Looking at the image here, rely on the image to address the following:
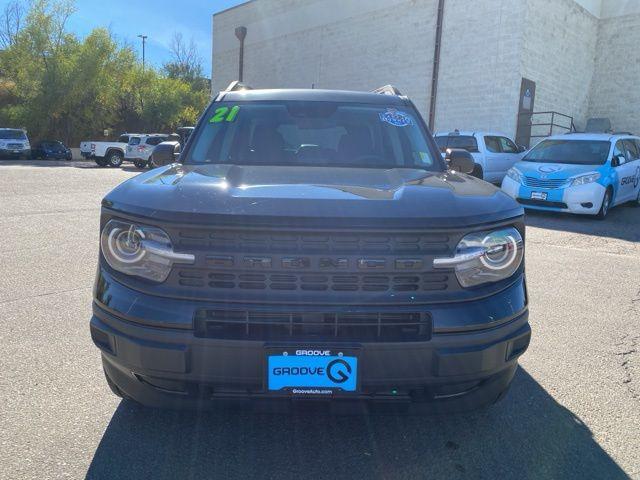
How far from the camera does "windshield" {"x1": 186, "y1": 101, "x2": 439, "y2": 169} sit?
3.41 metres

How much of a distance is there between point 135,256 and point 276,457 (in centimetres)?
111

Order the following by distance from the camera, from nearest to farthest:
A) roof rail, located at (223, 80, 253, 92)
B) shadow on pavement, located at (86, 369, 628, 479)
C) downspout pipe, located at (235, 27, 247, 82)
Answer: shadow on pavement, located at (86, 369, 628, 479) → roof rail, located at (223, 80, 253, 92) → downspout pipe, located at (235, 27, 247, 82)

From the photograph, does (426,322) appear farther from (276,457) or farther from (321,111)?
(321,111)

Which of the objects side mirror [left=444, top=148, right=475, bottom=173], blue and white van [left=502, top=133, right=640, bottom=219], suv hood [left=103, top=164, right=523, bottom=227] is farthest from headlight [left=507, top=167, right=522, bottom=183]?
suv hood [left=103, top=164, right=523, bottom=227]

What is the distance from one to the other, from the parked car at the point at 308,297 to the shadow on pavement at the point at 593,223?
7888mm

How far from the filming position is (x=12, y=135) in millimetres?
28266

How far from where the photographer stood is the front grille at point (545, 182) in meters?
10.4

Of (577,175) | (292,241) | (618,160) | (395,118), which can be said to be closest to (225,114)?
(395,118)

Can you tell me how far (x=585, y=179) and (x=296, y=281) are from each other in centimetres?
986

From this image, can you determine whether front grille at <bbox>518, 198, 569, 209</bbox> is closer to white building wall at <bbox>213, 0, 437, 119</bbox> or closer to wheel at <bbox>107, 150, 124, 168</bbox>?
white building wall at <bbox>213, 0, 437, 119</bbox>

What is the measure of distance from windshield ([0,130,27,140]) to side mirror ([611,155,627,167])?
28.7 m

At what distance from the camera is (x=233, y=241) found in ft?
6.81

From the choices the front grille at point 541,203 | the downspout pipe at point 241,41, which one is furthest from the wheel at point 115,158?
the front grille at point 541,203

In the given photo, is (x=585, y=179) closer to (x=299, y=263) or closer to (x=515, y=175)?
(x=515, y=175)
